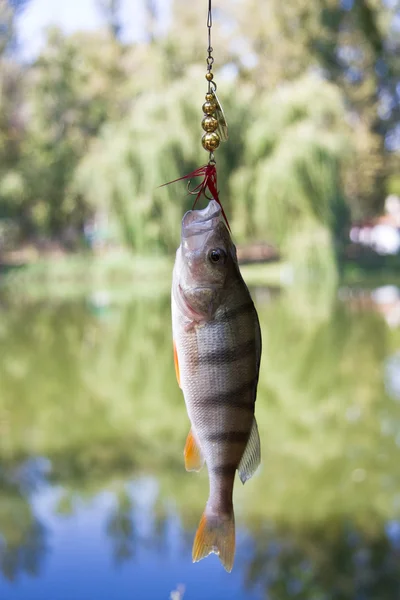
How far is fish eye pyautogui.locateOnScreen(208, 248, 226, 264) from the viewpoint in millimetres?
1262

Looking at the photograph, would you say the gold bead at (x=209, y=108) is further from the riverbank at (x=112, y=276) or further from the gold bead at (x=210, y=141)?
the riverbank at (x=112, y=276)

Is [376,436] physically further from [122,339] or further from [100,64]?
[100,64]

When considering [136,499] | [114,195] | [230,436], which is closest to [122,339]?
[114,195]

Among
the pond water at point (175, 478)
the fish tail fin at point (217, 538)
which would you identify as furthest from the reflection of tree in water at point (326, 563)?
the fish tail fin at point (217, 538)

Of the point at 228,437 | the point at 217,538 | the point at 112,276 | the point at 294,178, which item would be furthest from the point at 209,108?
the point at 112,276

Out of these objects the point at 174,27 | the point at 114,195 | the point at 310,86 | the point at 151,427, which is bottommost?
the point at 151,427

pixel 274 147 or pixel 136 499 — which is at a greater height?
pixel 274 147

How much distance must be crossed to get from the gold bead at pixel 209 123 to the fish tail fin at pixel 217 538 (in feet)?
2.18

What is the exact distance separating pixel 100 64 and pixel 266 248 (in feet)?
33.9

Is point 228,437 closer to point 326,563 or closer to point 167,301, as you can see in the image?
point 326,563

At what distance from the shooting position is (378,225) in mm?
28312

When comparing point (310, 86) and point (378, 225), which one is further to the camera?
point (378, 225)

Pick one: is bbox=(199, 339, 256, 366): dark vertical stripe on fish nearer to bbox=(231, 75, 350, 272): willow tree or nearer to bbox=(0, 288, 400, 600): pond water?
bbox=(0, 288, 400, 600): pond water

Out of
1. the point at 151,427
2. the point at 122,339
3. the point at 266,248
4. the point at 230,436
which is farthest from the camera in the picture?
the point at 266,248
